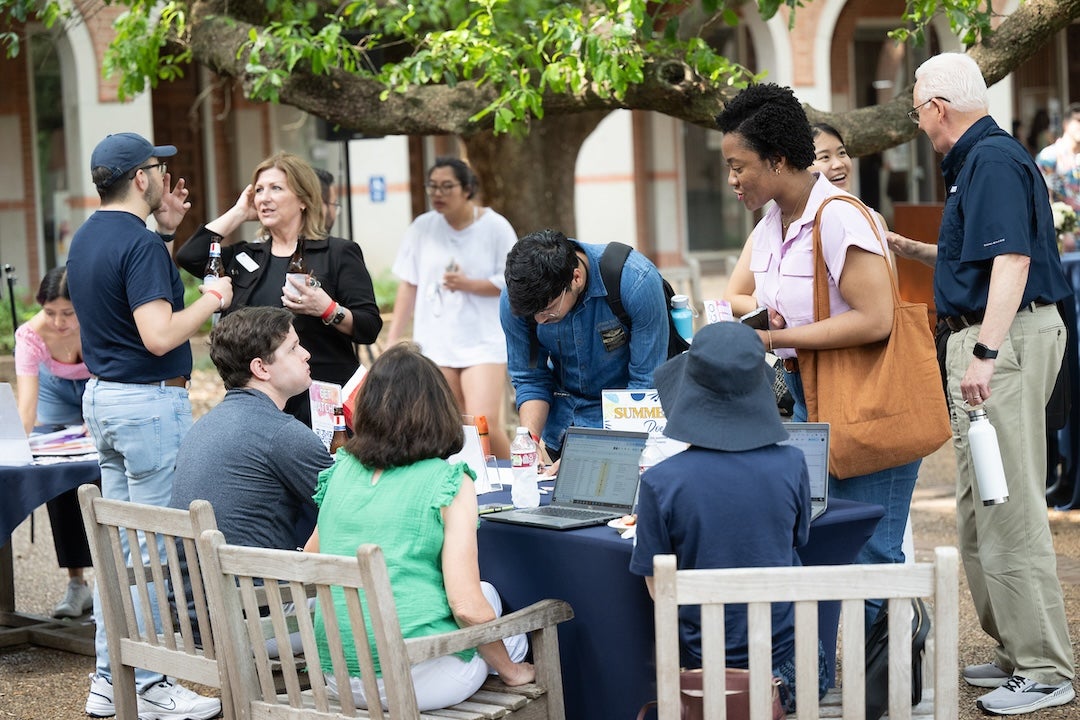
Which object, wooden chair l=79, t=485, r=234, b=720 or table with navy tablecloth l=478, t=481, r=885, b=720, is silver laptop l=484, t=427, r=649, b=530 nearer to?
table with navy tablecloth l=478, t=481, r=885, b=720

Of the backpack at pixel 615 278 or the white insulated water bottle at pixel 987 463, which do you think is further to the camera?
the backpack at pixel 615 278

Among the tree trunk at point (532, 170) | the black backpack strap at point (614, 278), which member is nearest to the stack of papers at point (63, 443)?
the black backpack strap at point (614, 278)

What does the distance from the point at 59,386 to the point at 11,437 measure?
1.01m

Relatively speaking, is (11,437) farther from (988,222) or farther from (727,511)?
(988,222)

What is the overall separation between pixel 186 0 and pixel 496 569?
512cm

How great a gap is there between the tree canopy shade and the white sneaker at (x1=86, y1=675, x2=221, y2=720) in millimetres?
2918

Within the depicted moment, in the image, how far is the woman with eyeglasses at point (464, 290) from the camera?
24.4 feet

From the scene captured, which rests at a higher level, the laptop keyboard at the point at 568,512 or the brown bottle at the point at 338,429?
Answer: the brown bottle at the point at 338,429

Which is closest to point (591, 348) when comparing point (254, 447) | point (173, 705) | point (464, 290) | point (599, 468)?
point (599, 468)

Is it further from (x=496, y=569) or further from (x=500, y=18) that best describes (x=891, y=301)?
(x=500, y=18)

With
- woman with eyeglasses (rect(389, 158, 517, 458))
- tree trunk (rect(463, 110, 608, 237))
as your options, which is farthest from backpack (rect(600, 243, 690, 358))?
tree trunk (rect(463, 110, 608, 237))

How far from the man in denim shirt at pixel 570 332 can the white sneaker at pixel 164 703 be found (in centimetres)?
142

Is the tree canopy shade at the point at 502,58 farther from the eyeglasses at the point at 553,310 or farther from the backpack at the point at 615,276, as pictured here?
the eyeglasses at the point at 553,310

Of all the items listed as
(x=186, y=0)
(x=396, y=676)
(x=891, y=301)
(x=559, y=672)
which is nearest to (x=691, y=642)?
(x=559, y=672)
